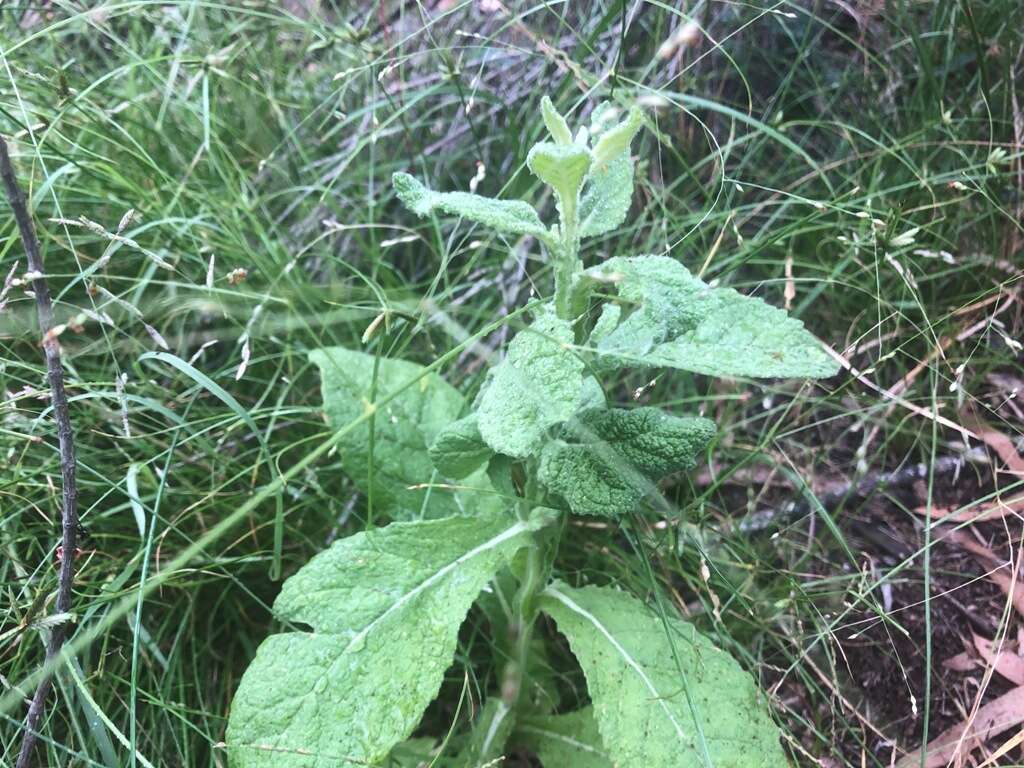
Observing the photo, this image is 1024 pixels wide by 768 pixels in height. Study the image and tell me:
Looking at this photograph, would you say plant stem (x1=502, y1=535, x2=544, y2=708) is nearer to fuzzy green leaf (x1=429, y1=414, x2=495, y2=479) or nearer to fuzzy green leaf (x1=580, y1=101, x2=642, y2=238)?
fuzzy green leaf (x1=429, y1=414, x2=495, y2=479)

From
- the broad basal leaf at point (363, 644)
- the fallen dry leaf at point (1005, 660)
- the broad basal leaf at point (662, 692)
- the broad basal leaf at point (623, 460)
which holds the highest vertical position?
the broad basal leaf at point (623, 460)

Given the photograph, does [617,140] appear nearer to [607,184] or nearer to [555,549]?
[607,184]

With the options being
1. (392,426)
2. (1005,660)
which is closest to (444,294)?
(392,426)

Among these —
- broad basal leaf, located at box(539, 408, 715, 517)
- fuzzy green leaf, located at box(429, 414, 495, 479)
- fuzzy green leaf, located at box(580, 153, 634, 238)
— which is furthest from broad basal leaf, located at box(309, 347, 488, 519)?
fuzzy green leaf, located at box(580, 153, 634, 238)

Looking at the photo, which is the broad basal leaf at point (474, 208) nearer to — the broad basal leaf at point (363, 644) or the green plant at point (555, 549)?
the green plant at point (555, 549)

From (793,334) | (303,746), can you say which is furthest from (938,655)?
(303,746)

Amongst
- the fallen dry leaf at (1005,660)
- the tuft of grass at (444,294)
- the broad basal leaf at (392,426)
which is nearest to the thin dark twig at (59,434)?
the tuft of grass at (444,294)

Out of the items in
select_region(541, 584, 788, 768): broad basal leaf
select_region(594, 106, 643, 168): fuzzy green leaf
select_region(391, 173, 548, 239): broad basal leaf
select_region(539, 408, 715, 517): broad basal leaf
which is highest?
select_region(594, 106, 643, 168): fuzzy green leaf
